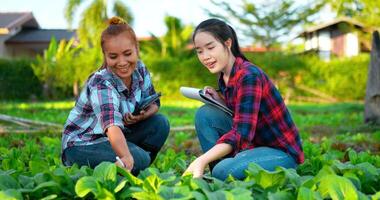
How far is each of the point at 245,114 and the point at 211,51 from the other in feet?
1.45

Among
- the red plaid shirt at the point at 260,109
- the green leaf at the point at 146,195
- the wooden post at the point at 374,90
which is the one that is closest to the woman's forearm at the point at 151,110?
the red plaid shirt at the point at 260,109

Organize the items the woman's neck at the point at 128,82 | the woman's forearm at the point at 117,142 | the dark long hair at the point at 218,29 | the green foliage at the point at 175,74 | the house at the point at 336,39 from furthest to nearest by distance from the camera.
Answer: the house at the point at 336,39 → the green foliage at the point at 175,74 → the woman's neck at the point at 128,82 → the dark long hair at the point at 218,29 → the woman's forearm at the point at 117,142

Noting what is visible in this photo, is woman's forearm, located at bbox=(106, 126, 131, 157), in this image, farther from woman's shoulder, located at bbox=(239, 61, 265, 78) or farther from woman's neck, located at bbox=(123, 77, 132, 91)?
woman's shoulder, located at bbox=(239, 61, 265, 78)

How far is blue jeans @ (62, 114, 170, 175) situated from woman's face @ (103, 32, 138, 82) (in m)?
0.45

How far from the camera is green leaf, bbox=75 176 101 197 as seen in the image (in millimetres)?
2254

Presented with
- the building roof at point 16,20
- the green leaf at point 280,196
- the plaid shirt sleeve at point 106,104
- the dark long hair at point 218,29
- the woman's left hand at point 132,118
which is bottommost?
the green leaf at point 280,196

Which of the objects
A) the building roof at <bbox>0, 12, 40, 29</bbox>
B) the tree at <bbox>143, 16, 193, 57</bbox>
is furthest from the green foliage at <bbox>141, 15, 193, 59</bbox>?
the building roof at <bbox>0, 12, 40, 29</bbox>

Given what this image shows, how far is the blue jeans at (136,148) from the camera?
3.44 m

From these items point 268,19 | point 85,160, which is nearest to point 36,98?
point 268,19

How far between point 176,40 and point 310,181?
83.8 ft

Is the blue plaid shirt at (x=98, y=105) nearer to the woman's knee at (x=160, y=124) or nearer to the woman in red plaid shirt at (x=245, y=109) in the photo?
the woman's knee at (x=160, y=124)

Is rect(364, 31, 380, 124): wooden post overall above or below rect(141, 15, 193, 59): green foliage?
below

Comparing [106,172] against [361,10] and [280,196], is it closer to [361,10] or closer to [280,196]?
[280,196]

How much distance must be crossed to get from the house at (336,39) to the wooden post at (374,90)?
2379 cm
